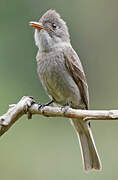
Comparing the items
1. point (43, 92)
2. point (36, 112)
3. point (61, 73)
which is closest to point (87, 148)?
point (61, 73)

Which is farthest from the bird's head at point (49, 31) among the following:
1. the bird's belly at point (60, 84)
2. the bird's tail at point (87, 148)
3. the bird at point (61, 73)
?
the bird's tail at point (87, 148)

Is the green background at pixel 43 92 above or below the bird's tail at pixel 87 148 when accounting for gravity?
above

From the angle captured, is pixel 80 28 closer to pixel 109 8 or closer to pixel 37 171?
pixel 109 8

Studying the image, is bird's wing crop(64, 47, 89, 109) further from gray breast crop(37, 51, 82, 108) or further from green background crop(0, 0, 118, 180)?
green background crop(0, 0, 118, 180)

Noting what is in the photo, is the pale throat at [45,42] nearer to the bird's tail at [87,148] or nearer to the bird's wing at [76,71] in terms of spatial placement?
the bird's wing at [76,71]

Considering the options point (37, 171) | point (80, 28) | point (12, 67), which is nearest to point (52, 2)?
point (80, 28)

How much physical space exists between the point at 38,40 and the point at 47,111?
1.09 meters

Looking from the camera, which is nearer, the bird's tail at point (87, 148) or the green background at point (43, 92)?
the bird's tail at point (87, 148)

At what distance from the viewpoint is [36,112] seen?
698 centimetres

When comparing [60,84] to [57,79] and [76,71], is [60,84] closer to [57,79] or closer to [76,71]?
[57,79]

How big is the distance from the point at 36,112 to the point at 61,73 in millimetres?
913

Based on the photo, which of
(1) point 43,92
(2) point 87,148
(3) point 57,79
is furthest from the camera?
(1) point 43,92

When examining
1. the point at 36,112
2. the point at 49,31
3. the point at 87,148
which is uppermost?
the point at 49,31

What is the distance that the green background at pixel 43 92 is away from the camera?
1064cm
